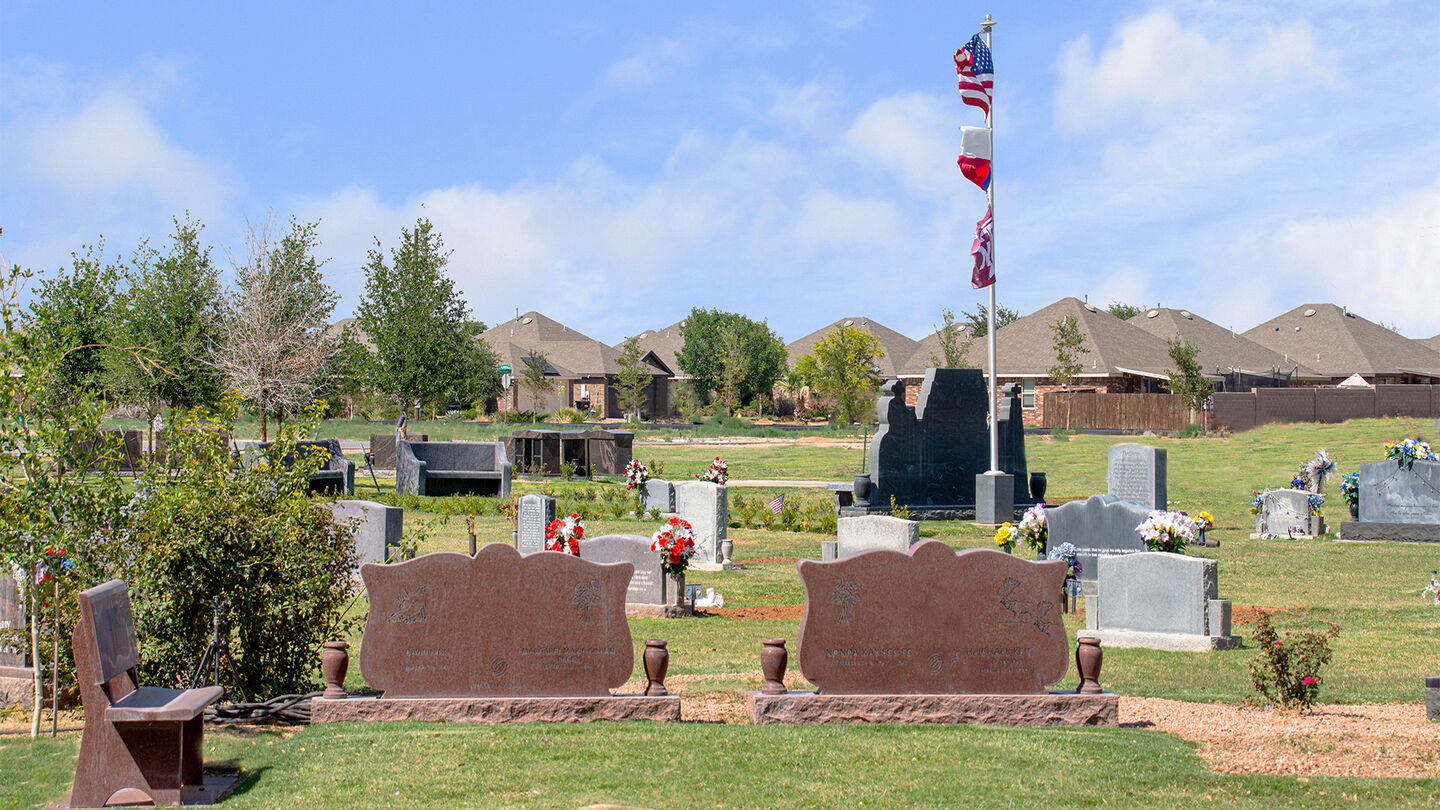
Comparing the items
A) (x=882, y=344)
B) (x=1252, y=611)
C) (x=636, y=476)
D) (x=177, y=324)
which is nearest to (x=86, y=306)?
(x=177, y=324)

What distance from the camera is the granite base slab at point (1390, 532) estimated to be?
2206cm

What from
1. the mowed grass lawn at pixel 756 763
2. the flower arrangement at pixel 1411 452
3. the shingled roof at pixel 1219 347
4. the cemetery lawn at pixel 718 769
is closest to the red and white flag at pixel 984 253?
the flower arrangement at pixel 1411 452

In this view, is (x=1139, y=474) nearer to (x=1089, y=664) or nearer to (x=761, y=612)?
(x=761, y=612)

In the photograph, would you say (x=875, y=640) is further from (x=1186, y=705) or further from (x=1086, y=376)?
(x=1086, y=376)

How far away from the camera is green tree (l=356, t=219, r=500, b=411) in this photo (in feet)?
171

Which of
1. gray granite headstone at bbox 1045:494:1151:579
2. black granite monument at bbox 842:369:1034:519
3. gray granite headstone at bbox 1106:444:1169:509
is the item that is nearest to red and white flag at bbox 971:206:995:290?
black granite monument at bbox 842:369:1034:519

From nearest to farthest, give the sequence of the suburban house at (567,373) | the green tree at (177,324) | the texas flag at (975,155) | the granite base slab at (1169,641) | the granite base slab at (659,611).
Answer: the granite base slab at (1169,641) < the granite base slab at (659,611) < the texas flag at (975,155) < the green tree at (177,324) < the suburban house at (567,373)

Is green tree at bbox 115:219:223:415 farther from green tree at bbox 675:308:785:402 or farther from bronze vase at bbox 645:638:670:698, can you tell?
green tree at bbox 675:308:785:402

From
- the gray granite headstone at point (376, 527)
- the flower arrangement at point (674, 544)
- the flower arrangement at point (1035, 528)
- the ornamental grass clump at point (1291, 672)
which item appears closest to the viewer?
the ornamental grass clump at point (1291, 672)

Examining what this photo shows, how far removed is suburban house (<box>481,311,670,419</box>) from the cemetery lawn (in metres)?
73.4

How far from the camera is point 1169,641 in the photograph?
12234mm

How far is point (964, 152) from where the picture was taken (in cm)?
2509

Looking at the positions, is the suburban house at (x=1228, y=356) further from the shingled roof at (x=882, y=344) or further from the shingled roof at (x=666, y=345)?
the shingled roof at (x=666, y=345)

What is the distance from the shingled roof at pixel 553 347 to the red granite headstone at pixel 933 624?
74.8 meters
